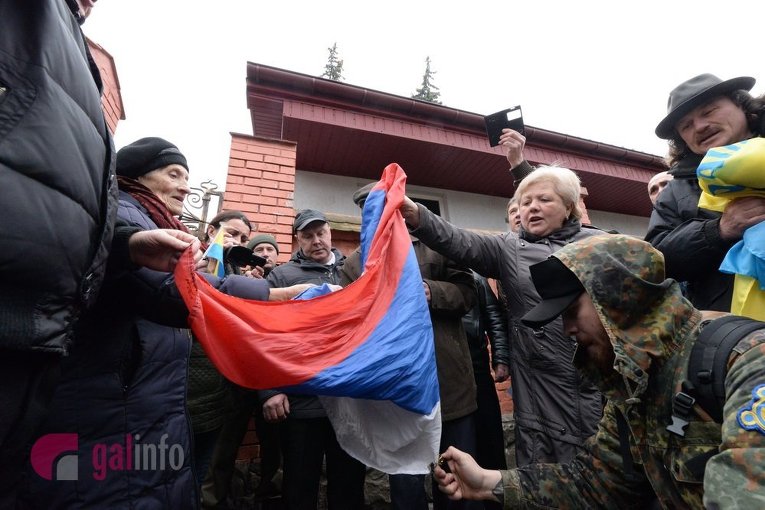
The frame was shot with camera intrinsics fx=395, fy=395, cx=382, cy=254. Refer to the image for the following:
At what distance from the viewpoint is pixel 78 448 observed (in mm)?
1187

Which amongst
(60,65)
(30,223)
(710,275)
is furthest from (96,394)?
(710,275)

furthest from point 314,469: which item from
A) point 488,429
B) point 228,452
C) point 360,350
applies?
point 488,429

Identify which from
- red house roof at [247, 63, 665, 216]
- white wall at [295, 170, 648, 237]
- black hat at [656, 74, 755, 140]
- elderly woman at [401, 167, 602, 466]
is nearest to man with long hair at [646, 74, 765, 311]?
black hat at [656, 74, 755, 140]

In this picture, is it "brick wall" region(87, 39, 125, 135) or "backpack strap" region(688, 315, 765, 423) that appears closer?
"backpack strap" region(688, 315, 765, 423)

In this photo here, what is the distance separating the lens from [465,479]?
156 centimetres

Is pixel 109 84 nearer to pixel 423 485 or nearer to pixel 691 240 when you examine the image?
pixel 423 485

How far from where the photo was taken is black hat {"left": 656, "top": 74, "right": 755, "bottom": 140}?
1.87m

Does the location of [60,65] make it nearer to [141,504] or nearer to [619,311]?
[141,504]

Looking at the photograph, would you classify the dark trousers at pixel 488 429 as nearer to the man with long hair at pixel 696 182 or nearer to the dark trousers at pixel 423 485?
A: the dark trousers at pixel 423 485

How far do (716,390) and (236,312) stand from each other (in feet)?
5.19

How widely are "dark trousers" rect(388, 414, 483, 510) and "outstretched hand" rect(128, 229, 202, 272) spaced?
65.0 inches

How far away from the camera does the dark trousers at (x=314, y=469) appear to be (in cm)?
225

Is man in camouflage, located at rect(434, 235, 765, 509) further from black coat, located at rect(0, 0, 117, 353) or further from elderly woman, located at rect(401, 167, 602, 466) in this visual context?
black coat, located at rect(0, 0, 117, 353)

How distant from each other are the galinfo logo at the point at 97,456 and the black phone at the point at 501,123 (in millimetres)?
2699
